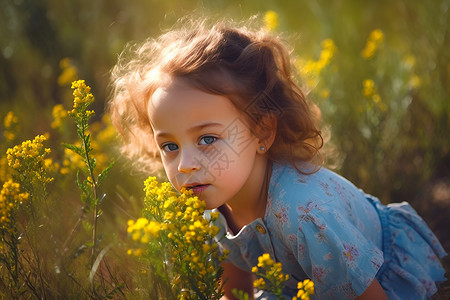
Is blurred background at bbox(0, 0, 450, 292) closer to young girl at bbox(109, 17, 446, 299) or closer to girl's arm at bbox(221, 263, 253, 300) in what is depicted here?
young girl at bbox(109, 17, 446, 299)

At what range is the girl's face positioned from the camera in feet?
5.22

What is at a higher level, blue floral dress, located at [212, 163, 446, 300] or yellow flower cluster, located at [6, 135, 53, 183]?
yellow flower cluster, located at [6, 135, 53, 183]

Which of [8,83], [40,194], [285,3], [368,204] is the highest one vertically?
[8,83]

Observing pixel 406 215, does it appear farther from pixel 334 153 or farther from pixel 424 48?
pixel 424 48

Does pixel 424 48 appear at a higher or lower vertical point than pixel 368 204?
higher

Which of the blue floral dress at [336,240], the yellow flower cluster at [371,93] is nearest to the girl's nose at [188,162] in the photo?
the blue floral dress at [336,240]

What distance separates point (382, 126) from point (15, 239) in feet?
6.96

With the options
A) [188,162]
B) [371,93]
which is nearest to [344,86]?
[371,93]

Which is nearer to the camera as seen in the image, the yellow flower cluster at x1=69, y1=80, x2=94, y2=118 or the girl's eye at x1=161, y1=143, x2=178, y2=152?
the yellow flower cluster at x1=69, y1=80, x2=94, y2=118

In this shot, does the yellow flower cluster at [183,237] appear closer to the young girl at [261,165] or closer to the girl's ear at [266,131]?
the young girl at [261,165]

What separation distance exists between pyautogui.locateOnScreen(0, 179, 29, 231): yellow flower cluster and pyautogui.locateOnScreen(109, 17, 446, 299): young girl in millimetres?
507

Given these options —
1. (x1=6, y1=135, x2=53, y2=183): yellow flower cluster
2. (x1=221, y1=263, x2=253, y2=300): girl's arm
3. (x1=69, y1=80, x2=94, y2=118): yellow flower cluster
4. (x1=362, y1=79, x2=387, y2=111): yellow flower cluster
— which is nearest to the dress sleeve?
(x1=221, y1=263, x2=253, y2=300): girl's arm

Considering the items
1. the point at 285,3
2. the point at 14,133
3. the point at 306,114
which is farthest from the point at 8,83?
the point at 306,114

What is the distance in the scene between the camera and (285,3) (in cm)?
470
